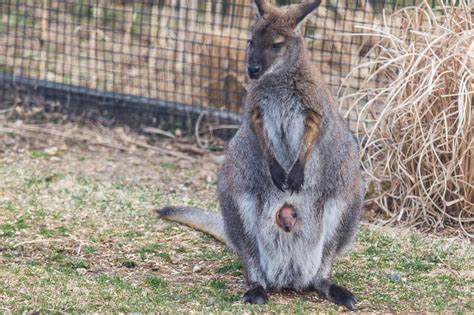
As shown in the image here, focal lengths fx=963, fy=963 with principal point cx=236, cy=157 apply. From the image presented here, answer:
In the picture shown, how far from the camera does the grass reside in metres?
4.97

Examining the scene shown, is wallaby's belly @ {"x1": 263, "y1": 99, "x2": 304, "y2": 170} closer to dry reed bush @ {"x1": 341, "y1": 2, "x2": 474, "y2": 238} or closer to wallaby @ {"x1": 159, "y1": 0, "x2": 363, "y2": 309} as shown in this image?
wallaby @ {"x1": 159, "y1": 0, "x2": 363, "y2": 309}

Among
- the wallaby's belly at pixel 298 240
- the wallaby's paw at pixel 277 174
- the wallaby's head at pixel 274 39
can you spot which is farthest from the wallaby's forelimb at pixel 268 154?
the wallaby's head at pixel 274 39

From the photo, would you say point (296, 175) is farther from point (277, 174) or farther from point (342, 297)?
point (342, 297)

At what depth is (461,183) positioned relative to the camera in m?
6.48

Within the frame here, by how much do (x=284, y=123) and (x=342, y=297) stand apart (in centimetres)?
97

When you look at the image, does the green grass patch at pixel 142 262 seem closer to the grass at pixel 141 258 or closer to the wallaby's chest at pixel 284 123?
the grass at pixel 141 258

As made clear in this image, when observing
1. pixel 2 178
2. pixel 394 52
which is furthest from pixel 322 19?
pixel 2 178

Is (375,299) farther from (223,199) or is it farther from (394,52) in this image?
(394,52)

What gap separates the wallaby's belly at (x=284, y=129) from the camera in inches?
202

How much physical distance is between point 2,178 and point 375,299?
3.18m

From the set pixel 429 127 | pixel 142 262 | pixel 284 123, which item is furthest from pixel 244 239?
pixel 429 127

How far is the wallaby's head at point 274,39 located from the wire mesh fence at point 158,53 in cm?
285

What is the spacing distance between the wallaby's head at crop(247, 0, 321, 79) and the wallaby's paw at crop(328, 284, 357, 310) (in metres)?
1.21

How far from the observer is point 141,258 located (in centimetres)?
584
